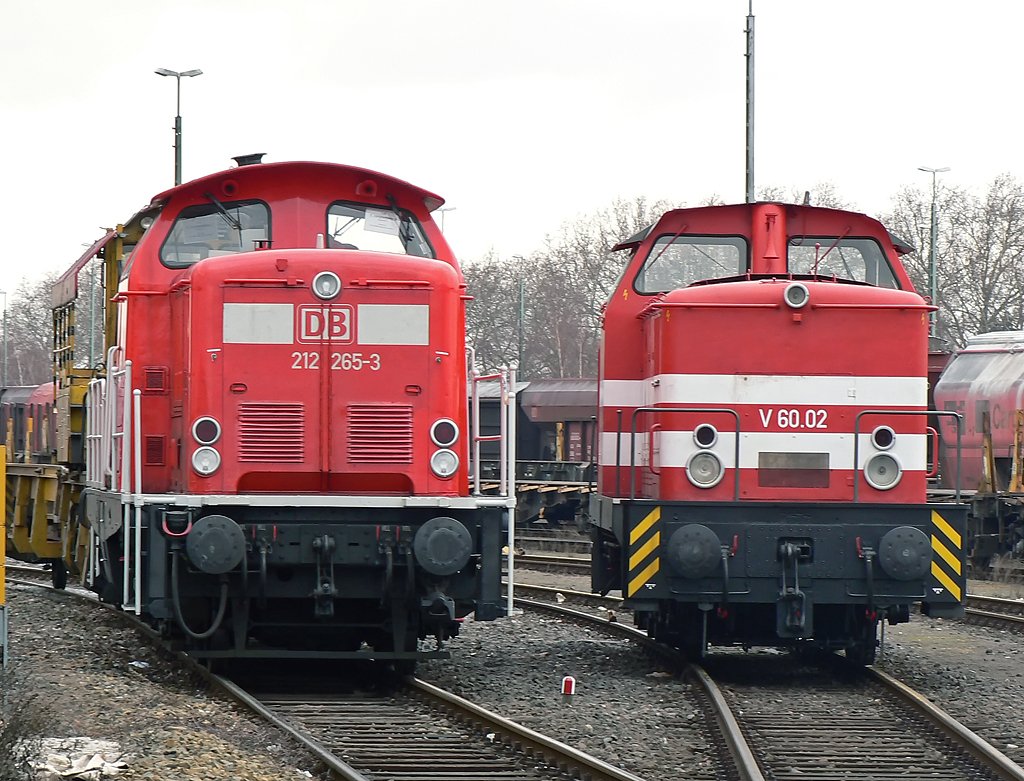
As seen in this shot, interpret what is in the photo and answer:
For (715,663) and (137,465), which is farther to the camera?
(715,663)

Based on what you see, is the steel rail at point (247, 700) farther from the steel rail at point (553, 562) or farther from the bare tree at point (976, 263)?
the bare tree at point (976, 263)

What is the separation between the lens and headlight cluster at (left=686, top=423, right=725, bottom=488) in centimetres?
1002

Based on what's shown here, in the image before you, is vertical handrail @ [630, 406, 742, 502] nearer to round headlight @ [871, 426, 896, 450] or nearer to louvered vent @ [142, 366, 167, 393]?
round headlight @ [871, 426, 896, 450]

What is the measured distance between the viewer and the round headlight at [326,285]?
9.16 metres

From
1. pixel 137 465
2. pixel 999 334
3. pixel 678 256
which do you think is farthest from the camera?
pixel 999 334

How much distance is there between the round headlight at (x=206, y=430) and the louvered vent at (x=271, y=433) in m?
0.15

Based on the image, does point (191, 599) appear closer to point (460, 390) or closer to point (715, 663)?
point (460, 390)

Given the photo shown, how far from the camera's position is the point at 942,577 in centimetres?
976

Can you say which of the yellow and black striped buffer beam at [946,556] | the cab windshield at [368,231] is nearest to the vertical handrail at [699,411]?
the yellow and black striped buffer beam at [946,556]

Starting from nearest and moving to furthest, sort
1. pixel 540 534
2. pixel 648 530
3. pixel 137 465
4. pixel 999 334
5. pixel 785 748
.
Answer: pixel 785 748 → pixel 137 465 → pixel 648 530 → pixel 999 334 → pixel 540 534

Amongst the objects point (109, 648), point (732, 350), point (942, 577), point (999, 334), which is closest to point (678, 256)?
point (732, 350)

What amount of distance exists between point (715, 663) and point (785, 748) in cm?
308

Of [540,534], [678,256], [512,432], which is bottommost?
[540,534]

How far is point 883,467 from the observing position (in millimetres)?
10023
